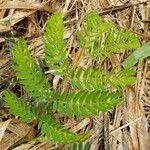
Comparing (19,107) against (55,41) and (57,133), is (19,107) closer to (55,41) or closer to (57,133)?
(57,133)

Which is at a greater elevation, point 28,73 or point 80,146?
point 28,73

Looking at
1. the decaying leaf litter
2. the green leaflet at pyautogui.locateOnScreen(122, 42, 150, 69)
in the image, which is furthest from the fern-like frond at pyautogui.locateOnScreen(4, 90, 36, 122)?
the green leaflet at pyautogui.locateOnScreen(122, 42, 150, 69)

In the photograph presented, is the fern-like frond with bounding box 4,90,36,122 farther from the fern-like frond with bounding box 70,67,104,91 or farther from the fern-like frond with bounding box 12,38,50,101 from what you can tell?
the fern-like frond with bounding box 70,67,104,91

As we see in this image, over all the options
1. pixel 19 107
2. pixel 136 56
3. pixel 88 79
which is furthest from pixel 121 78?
pixel 19 107

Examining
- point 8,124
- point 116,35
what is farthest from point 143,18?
point 8,124

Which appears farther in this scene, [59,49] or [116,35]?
[116,35]

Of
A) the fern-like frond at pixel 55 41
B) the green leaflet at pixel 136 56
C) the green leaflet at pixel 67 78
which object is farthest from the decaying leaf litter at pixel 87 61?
the fern-like frond at pixel 55 41

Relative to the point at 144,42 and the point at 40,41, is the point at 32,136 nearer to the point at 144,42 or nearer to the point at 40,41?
the point at 40,41
